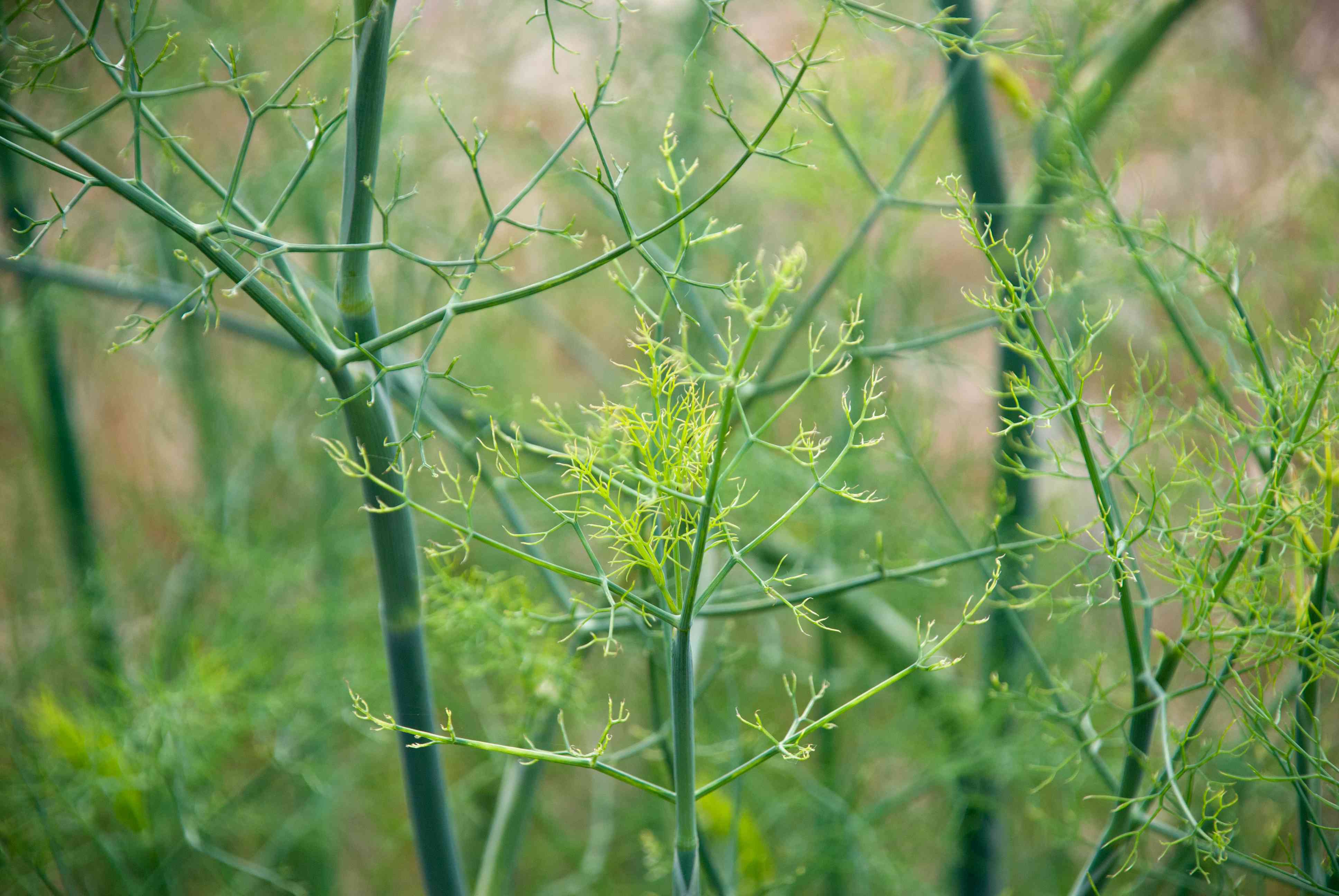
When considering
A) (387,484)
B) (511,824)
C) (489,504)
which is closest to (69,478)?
(489,504)

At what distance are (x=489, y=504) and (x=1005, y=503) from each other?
1.10 meters

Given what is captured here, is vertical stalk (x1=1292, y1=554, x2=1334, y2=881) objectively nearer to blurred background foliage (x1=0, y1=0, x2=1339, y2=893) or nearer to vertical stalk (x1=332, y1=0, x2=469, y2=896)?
blurred background foliage (x1=0, y1=0, x2=1339, y2=893)

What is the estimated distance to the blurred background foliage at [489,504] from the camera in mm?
881

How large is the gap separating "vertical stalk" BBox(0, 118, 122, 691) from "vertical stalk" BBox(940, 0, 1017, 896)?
0.99 m

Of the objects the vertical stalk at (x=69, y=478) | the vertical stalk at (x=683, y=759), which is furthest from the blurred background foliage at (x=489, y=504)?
the vertical stalk at (x=683, y=759)

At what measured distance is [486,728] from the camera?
4.14 ft

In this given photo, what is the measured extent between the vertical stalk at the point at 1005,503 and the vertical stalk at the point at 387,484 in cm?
38

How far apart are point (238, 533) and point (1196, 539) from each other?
3.74 ft

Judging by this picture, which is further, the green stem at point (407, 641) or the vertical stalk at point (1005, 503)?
the vertical stalk at point (1005, 503)

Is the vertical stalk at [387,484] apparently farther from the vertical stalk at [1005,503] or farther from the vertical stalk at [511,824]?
the vertical stalk at [1005,503]

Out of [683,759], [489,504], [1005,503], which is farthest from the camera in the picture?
[489,504]

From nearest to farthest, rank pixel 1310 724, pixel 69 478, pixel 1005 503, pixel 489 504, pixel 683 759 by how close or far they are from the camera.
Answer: pixel 683 759
pixel 1310 724
pixel 1005 503
pixel 69 478
pixel 489 504

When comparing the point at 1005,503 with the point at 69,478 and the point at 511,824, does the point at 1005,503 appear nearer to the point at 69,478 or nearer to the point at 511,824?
the point at 511,824

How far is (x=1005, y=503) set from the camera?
0.62 metres
